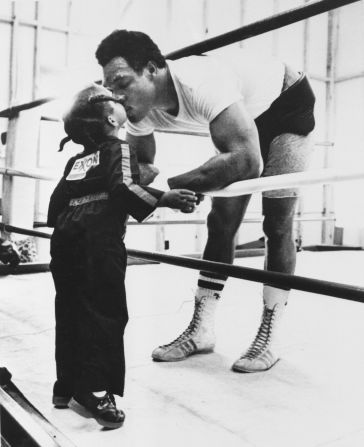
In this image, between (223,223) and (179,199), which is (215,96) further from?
(223,223)

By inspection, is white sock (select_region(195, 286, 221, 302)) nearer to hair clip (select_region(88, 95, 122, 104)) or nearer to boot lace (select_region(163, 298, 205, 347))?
boot lace (select_region(163, 298, 205, 347))

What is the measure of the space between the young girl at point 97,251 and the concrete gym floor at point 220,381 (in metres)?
0.08

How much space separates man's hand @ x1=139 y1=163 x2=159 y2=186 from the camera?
1475 millimetres

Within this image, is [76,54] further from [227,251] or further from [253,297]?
[227,251]

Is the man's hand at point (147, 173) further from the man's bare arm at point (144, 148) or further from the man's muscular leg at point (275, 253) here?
the man's muscular leg at point (275, 253)

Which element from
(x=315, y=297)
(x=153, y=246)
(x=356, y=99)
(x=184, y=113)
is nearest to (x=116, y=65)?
(x=184, y=113)

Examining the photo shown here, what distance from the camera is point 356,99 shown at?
6.74 m

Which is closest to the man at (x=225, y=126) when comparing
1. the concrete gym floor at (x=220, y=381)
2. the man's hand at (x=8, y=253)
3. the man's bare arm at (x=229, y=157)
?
the man's bare arm at (x=229, y=157)

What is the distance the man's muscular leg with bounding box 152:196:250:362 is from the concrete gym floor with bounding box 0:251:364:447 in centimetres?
7

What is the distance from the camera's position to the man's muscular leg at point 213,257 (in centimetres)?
155

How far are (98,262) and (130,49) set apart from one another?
568 mm

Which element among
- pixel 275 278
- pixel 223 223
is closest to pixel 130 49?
pixel 223 223

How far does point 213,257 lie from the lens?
1596 mm

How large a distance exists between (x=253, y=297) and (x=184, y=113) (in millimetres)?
1398
